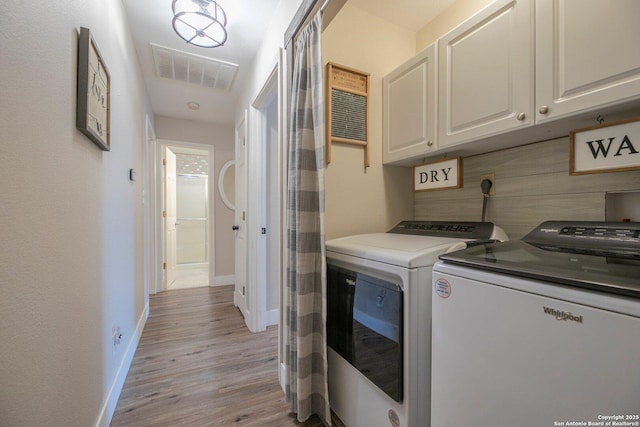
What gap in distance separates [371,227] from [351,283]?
566 millimetres

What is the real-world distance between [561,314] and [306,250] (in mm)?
958

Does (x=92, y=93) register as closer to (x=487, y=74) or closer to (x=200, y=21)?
(x=200, y=21)

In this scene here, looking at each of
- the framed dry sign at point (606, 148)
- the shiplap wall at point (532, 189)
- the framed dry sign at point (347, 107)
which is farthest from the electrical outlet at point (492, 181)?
the framed dry sign at point (347, 107)

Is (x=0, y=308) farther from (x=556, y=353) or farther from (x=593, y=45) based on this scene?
(x=593, y=45)

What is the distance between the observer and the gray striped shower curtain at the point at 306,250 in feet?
4.27

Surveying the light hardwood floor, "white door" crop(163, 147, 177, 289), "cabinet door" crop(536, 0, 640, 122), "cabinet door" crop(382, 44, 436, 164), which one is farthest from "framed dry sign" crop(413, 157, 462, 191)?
"white door" crop(163, 147, 177, 289)

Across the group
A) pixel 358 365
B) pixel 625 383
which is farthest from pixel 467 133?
pixel 358 365

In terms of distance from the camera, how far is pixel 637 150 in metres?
0.88

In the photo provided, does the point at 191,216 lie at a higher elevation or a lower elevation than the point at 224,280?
higher

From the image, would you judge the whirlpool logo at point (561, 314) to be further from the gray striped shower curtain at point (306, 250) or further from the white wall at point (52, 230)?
the white wall at point (52, 230)

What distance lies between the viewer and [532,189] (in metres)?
1.32

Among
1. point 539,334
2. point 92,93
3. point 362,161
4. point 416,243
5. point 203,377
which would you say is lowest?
point 203,377

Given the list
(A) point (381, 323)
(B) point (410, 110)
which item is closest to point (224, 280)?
(A) point (381, 323)

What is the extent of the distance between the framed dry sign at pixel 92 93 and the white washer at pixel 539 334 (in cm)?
147
